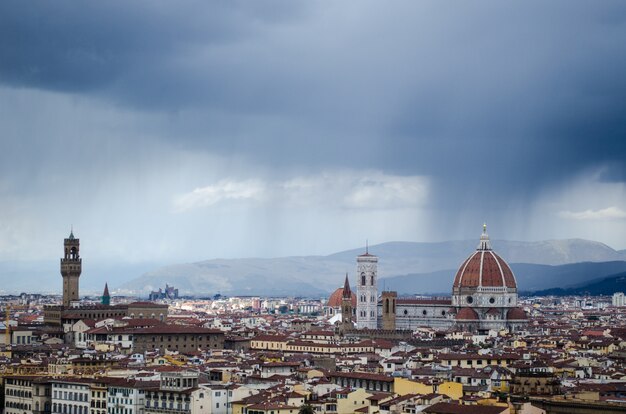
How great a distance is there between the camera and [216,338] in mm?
122188

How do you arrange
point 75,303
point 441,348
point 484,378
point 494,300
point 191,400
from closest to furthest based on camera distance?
point 191,400, point 484,378, point 441,348, point 75,303, point 494,300

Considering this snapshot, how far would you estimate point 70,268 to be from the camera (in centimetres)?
15175

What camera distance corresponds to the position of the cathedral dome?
161 m

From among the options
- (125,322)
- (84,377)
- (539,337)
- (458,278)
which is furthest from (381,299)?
(84,377)

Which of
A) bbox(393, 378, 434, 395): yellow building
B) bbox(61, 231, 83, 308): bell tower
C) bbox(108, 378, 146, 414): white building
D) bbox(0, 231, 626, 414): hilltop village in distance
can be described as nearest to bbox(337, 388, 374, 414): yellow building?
bbox(0, 231, 626, 414): hilltop village in distance

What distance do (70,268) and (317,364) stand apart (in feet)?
199

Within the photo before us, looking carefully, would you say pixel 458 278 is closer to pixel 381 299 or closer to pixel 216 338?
pixel 381 299

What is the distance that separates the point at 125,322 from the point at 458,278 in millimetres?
48720

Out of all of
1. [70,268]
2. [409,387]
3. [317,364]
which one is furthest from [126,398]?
[70,268]

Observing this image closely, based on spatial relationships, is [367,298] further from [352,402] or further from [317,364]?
[352,402]

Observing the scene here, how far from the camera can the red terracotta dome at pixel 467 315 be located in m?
155

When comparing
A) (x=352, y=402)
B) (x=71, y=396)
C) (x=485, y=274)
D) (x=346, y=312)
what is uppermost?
(x=485, y=274)

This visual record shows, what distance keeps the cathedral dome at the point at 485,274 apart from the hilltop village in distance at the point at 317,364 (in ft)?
2.44

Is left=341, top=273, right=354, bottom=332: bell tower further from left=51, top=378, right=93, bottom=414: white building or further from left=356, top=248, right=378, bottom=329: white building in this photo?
left=51, top=378, right=93, bottom=414: white building
